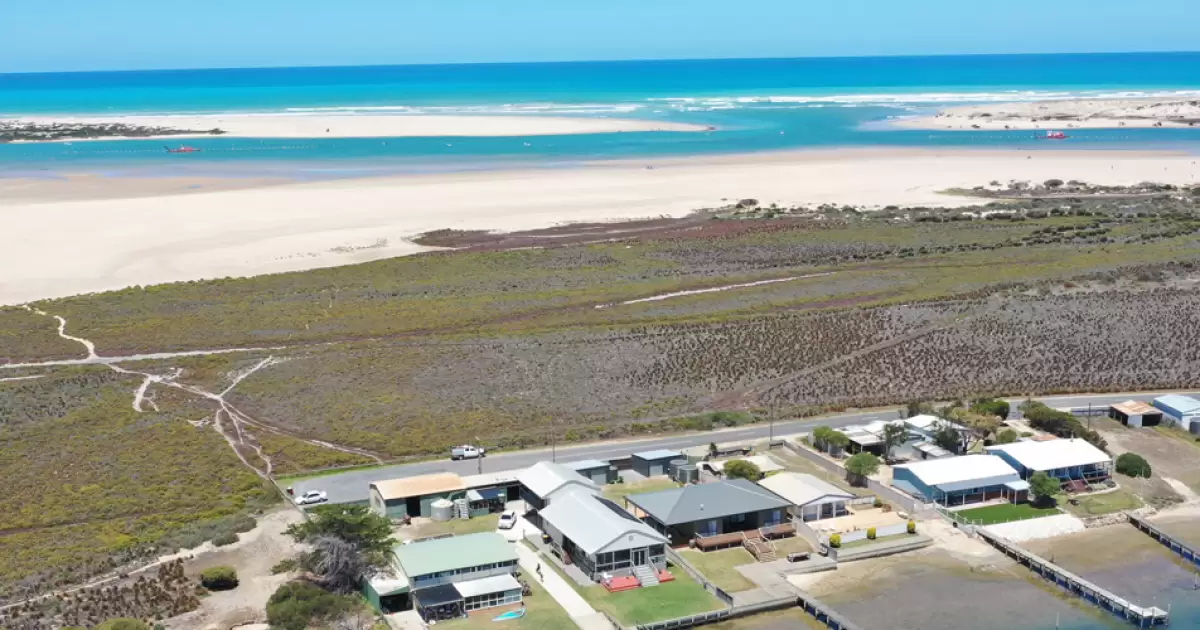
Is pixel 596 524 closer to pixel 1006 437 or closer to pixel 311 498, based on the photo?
pixel 311 498

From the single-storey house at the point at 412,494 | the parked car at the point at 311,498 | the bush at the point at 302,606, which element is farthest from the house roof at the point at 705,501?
the parked car at the point at 311,498

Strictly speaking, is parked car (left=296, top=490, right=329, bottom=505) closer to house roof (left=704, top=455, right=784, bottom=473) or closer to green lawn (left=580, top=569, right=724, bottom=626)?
green lawn (left=580, top=569, right=724, bottom=626)

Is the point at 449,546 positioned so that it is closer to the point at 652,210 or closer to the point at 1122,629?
the point at 1122,629

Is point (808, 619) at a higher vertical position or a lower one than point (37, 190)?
lower

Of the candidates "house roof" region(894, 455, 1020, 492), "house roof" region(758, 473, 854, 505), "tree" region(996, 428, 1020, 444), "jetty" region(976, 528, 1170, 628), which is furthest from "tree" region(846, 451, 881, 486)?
"tree" region(996, 428, 1020, 444)

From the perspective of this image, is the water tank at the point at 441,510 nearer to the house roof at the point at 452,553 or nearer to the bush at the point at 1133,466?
the house roof at the point at 452,553

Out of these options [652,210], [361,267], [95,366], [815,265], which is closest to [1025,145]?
[652,210]

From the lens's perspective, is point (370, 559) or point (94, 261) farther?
point (94, 261)
